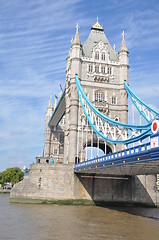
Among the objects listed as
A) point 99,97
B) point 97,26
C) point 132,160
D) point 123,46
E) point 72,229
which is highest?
point 97,26

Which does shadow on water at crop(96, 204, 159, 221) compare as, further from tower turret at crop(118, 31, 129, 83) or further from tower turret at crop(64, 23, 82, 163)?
tower turret at crop(118, 31, 129, 83)

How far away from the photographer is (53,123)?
211ft

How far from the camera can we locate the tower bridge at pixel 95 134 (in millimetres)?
31281

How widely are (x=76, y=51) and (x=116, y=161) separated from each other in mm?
24628

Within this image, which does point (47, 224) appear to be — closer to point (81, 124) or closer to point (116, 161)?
point (116, 161)

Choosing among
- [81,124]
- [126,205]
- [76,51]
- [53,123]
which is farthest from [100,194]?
[53,123]

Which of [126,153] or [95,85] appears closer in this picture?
[126,153]

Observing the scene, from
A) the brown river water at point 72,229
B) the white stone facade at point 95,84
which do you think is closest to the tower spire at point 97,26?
the white stone facade at point 95,84

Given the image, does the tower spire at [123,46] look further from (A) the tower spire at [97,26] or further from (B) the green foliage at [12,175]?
(B) the green foliage at [12,175]

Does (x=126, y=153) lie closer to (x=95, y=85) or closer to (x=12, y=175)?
(x=95, y=85)

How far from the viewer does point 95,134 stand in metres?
38.9

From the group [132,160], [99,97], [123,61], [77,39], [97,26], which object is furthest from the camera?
[97,26]

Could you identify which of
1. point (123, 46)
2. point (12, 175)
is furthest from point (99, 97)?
point (12, 175)

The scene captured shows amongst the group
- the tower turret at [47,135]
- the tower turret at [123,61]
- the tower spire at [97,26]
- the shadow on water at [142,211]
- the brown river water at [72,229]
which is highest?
the tower spire at [97,26]
